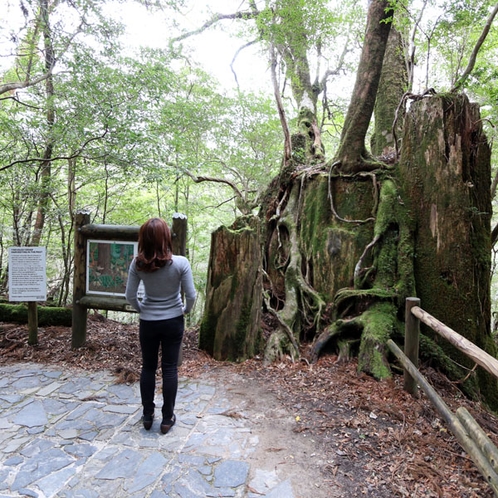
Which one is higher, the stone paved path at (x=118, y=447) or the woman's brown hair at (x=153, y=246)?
the woman's brown hair at (x=153, y=246)

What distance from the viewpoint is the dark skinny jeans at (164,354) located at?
2.89 meters

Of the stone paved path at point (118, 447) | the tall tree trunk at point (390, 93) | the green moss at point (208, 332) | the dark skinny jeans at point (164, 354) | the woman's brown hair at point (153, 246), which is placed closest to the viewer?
the stone paved path at point (118, 447)

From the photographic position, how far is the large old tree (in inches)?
175

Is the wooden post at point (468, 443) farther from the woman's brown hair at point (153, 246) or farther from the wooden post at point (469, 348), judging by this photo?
the woman's brown hair at point (153, 246)

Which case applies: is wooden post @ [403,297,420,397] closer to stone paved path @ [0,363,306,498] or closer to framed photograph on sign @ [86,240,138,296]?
stone paved path @ [0,363,306,498]

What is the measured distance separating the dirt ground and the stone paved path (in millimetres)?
252

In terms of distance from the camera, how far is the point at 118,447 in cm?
272

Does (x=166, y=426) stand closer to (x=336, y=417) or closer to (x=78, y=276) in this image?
(x=336, y=417)

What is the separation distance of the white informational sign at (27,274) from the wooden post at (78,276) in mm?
517

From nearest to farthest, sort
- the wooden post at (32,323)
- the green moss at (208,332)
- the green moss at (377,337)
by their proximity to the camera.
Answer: the green moss at (377,337), the green moss at (208,332), the wooden post at (32,323)

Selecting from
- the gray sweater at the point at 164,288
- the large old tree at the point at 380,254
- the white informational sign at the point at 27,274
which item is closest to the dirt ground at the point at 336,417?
the large old tree at the point at 380,254

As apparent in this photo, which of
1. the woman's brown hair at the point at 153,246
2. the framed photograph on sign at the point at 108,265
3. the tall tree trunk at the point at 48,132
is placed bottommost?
the framed photograph on sign at the point at 108,265

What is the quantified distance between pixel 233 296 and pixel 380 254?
2.23 meters

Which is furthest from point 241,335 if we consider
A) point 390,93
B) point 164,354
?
point 390,93
